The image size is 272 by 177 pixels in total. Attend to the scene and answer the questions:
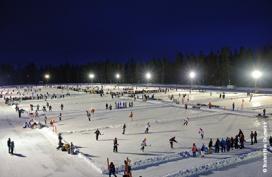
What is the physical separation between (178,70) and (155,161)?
292 ft

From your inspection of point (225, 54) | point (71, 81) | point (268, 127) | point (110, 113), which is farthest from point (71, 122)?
point (71, 81)

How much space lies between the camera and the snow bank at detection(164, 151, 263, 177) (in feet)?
55.2

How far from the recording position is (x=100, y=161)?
19719 mm

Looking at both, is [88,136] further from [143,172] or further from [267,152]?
[267,152]

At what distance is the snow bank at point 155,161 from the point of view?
18.3 meters

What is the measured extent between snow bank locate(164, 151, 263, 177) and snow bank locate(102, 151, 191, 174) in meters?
2.20

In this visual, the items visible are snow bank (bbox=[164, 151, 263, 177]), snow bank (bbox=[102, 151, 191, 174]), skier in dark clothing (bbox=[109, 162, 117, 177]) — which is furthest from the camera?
snow bank (bbox=[102, 151, 191, 174])

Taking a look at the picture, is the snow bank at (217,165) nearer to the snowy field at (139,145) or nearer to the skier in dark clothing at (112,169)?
the snowy field at (139,145)

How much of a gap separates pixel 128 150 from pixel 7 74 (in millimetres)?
168805

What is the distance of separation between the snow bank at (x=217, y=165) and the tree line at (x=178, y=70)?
56667mm

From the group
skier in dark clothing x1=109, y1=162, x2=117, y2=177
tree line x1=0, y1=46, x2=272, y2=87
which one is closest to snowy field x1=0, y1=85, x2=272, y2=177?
skier in dark clothing x1=109, y1=162, x2=117, y2=177

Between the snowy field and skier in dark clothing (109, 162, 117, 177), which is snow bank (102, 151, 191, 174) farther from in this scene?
skier in dark clothing (109, 162, 117, 177)

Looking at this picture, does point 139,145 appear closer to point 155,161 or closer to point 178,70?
point 155,161

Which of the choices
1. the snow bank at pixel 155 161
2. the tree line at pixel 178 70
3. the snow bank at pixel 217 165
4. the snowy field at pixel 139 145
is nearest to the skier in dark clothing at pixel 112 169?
the snowy field at pixel 139 145
